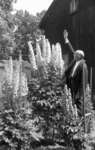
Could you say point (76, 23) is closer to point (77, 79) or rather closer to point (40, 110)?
point (77, 79)

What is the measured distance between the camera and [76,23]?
16734mm

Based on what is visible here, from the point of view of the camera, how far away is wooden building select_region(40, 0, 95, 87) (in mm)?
15242

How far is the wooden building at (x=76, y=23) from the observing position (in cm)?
1524

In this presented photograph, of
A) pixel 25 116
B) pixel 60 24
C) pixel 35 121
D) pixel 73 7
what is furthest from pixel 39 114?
pixel 60 24

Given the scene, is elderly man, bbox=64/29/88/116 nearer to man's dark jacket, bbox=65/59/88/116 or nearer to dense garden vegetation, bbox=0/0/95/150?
man's dark jacket, bbox=65/59/88/116

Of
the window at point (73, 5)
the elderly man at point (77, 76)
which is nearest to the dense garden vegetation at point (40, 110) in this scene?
the elderly man at point (77, 76)

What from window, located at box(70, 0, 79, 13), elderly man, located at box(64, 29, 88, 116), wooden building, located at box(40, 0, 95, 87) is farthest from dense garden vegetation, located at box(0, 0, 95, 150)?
window, located at box(70, 0, 79, 13)

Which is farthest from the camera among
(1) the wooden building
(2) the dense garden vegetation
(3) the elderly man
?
(1) the wooden building

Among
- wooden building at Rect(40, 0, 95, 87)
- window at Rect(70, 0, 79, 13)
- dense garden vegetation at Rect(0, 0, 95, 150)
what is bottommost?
dense garden vegetation at Rect(0, 0, 95, 150)

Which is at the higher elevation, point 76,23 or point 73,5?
point 73,5

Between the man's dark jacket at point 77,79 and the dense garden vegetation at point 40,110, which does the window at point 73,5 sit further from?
the dense garden vegetation at point 40,110

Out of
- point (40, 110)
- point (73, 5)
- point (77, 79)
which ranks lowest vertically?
point (40, 110)

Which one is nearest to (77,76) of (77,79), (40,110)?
(77,79)

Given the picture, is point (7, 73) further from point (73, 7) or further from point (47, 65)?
point (73, 7)
